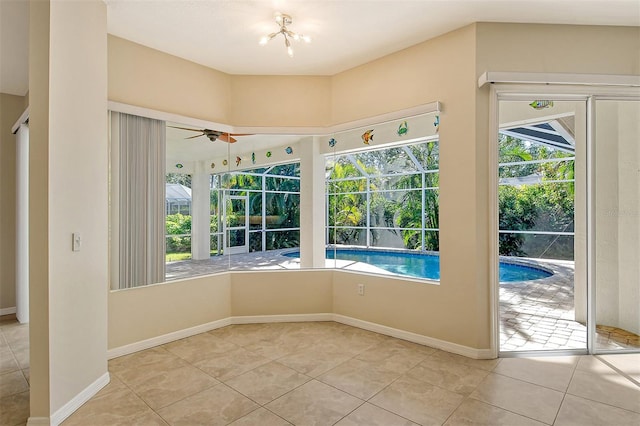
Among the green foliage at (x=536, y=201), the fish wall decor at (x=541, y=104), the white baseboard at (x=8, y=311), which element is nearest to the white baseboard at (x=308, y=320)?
the green foliage at (x=536, y=201)

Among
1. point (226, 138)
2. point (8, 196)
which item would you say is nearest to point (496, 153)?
point (226, 138)

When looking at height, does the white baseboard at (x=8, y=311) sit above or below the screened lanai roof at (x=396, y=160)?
below

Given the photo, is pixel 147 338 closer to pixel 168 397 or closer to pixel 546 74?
pixel 168 397

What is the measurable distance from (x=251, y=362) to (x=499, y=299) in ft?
7.63

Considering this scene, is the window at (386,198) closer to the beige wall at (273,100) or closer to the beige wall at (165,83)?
the beige wall at (273,100)

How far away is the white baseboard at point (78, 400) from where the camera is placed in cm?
212

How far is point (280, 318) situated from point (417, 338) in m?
1.61

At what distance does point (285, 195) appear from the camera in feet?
13.9

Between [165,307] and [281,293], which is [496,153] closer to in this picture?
[281,293]

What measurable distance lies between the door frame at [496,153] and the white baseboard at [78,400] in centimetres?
324

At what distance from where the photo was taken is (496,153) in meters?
3.05

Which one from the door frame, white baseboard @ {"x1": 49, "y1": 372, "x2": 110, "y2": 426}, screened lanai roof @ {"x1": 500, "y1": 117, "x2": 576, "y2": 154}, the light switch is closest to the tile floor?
white baseboard @ {"x1": 49, "y1": 372, "x2": 110, "y2": 426}

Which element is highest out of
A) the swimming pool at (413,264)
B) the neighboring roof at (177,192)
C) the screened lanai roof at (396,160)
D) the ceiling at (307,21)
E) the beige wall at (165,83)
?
the ceiling at (307,21)

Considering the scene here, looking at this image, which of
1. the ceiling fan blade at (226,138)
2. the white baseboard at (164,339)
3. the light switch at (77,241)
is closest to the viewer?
the light switch at (77,241)
